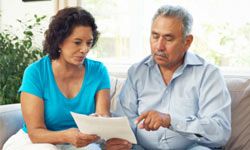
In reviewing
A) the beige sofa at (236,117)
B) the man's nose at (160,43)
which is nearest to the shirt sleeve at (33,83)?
the beige sofa at (236,117)

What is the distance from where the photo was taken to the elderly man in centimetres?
175

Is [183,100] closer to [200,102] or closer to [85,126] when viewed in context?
[200,102]

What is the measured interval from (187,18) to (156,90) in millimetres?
378

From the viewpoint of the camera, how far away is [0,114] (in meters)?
1.95

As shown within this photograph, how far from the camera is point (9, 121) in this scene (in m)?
2.00

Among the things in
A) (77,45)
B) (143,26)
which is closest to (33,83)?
(77,45)

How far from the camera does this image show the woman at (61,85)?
182 centimetres

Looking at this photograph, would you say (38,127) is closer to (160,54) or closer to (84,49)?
(84,49)

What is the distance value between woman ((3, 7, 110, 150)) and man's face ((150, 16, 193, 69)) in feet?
1.00

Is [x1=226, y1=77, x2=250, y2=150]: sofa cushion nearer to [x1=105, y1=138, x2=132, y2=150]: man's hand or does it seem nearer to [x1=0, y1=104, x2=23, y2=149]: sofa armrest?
[x1=105, y1=138, x2=132, y2=150]: man's hand

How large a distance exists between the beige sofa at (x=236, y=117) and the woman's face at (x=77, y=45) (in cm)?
44

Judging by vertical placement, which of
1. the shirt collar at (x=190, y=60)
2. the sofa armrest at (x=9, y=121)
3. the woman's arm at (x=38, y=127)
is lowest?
the sofa armrest at (x=9, y=121)

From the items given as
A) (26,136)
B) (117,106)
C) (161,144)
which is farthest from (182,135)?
(26,136)

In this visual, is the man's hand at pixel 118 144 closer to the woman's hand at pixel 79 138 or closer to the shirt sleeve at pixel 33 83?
the woman's hand at pixel 79 138
